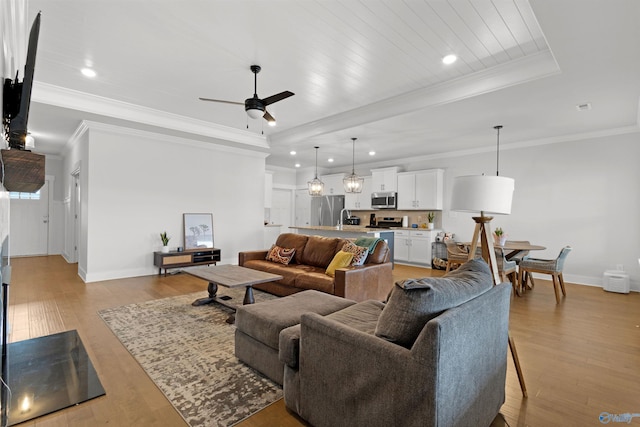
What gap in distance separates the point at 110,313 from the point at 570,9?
512cm

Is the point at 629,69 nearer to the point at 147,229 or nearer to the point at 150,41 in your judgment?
the point at 150,41

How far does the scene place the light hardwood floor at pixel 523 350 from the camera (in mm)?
1902

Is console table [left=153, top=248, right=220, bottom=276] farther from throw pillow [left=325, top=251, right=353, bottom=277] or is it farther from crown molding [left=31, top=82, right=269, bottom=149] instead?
throw pillow [left=325, top=251, right=353, bottom=277]

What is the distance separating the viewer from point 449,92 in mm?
3926

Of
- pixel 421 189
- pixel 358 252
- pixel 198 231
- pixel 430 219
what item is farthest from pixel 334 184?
pixel 358 252

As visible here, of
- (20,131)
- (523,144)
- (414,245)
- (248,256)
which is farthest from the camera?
(414,245)

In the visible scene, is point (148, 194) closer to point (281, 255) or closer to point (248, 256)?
point (248, 256)

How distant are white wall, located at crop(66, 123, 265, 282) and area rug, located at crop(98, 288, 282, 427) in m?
2.00

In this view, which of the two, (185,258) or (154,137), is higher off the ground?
(154,137)

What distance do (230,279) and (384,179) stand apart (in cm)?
576

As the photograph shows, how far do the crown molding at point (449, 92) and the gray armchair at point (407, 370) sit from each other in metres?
2.60

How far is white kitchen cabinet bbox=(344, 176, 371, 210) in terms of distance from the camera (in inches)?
346

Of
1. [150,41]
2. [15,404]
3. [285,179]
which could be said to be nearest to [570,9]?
[150,41]

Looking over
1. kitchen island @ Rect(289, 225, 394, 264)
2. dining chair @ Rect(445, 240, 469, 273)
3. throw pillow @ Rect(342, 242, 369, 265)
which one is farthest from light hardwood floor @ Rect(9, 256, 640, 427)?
kitchen island @ Rect(289, 225, 394, 264)
